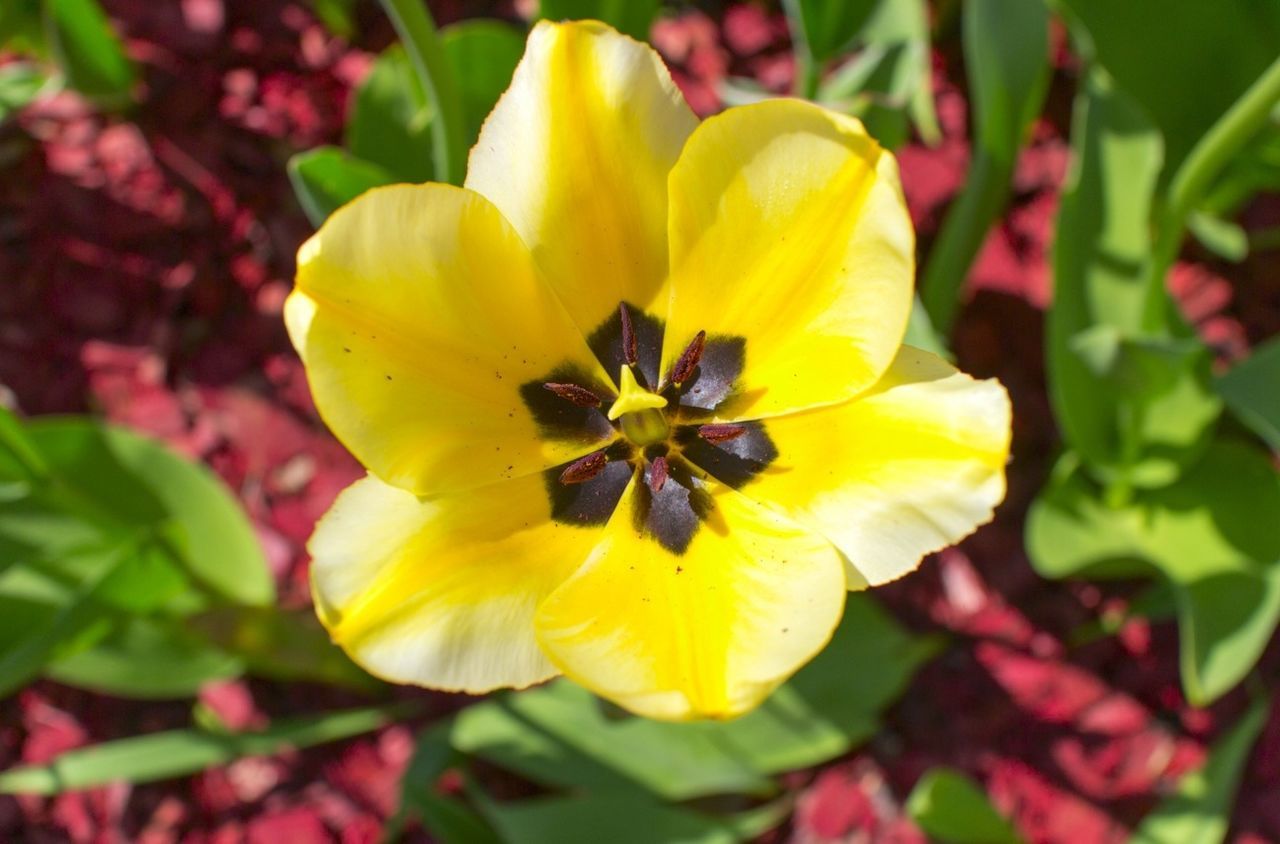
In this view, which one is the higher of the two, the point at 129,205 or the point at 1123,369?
the point at 1123,369

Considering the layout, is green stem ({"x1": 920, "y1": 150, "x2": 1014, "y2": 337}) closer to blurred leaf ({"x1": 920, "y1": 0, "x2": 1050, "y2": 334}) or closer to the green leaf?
blurred leaf ({"x1": 920, "y1": 0, "x2": 1050, "y2": 334})

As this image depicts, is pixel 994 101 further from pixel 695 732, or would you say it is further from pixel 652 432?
pixel 695 732

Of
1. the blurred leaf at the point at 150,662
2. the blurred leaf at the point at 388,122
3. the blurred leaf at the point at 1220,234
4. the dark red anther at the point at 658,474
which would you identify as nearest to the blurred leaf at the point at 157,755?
the blurred leaf at the point at 150,662

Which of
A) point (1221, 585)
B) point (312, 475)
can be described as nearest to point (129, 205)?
point (312, 475)

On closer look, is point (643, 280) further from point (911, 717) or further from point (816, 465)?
point (911, 717)

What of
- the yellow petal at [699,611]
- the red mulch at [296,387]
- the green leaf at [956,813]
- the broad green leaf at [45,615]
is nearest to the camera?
the yellow petal at [699,611]

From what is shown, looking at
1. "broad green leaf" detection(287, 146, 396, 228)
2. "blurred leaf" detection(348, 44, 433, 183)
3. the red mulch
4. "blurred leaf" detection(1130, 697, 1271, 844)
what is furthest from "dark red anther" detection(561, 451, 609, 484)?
"blurred leaf" detection(1130, 697, 1271, 844)

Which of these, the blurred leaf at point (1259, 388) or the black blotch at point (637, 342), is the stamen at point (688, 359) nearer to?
the black blotch at point (637, 342)
